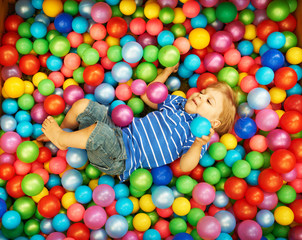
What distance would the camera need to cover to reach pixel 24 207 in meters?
1.66

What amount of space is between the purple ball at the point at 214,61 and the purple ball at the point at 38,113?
1.02 m

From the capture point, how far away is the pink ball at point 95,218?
160 cm

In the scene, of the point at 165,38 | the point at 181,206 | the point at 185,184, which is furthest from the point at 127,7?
the point at 181,206

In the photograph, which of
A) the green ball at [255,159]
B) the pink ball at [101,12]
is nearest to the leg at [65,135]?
the pink ball at [101,12]

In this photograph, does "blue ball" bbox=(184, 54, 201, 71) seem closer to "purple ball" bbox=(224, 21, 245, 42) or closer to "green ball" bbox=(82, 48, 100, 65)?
"purple ball" bbox=(224, 21, 245, 42)

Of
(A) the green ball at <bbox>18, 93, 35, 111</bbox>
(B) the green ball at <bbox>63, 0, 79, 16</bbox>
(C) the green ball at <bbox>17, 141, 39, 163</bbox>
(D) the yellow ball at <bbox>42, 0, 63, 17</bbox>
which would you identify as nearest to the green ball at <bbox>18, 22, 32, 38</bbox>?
(D) the yellow ball at <bbox>42, 0, 63, 17</bbox>

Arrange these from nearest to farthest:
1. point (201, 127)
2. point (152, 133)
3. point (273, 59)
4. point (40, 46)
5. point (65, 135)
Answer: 1. point (201, 127)
2. point (65, 135)
3. point (152, 133)
4. point (273, 59)
5. point (40, 46)

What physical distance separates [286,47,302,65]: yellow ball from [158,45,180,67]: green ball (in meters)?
0.67

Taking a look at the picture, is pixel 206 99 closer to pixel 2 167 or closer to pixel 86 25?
pixel 86 25

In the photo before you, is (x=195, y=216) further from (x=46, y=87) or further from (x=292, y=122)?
(x=46, y=87)

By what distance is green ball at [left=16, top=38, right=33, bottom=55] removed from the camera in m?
1.89

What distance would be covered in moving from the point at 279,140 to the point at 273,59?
473 mm

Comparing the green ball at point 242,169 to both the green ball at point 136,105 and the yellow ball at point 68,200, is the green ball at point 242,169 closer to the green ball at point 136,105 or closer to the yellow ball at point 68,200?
the green ball at point 136,105

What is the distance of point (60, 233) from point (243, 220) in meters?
0.97
